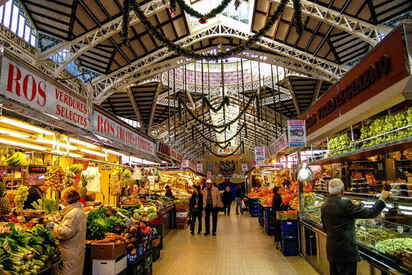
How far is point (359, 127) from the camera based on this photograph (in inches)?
202

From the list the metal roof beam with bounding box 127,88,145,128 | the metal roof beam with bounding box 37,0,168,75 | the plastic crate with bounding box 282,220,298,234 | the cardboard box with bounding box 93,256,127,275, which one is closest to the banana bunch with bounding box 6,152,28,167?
the cardboard box with bounding box 93,256,127,275

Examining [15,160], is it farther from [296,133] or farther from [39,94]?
[296,133]

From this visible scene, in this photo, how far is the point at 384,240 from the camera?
10.6 feet

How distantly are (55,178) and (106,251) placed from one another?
1460 mm

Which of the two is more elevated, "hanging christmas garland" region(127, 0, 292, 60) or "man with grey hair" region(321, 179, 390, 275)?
"hanging christmas garland" region(127, 0, 292, 60)

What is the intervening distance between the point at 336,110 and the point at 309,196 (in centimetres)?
267

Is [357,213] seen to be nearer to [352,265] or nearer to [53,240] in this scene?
[352,265]

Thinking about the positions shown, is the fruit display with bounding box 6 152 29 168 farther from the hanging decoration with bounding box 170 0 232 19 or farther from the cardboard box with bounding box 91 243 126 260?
the hanging decoration with bounding box 170 0 232 19

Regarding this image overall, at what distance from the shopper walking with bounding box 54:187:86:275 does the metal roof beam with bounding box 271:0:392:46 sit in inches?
381

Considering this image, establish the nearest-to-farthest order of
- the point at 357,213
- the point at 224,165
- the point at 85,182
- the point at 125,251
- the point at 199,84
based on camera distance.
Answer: the point at 357,213, the point at 125,251, the point at 85,182, the point at 199,84, the point at 224,165

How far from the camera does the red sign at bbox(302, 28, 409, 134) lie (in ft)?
9.94

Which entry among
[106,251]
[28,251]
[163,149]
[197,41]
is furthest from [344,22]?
[28,251]

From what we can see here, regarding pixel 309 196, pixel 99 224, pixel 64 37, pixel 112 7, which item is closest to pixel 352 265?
pixel 99 224

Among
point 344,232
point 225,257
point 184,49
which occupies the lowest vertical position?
point 225,257
